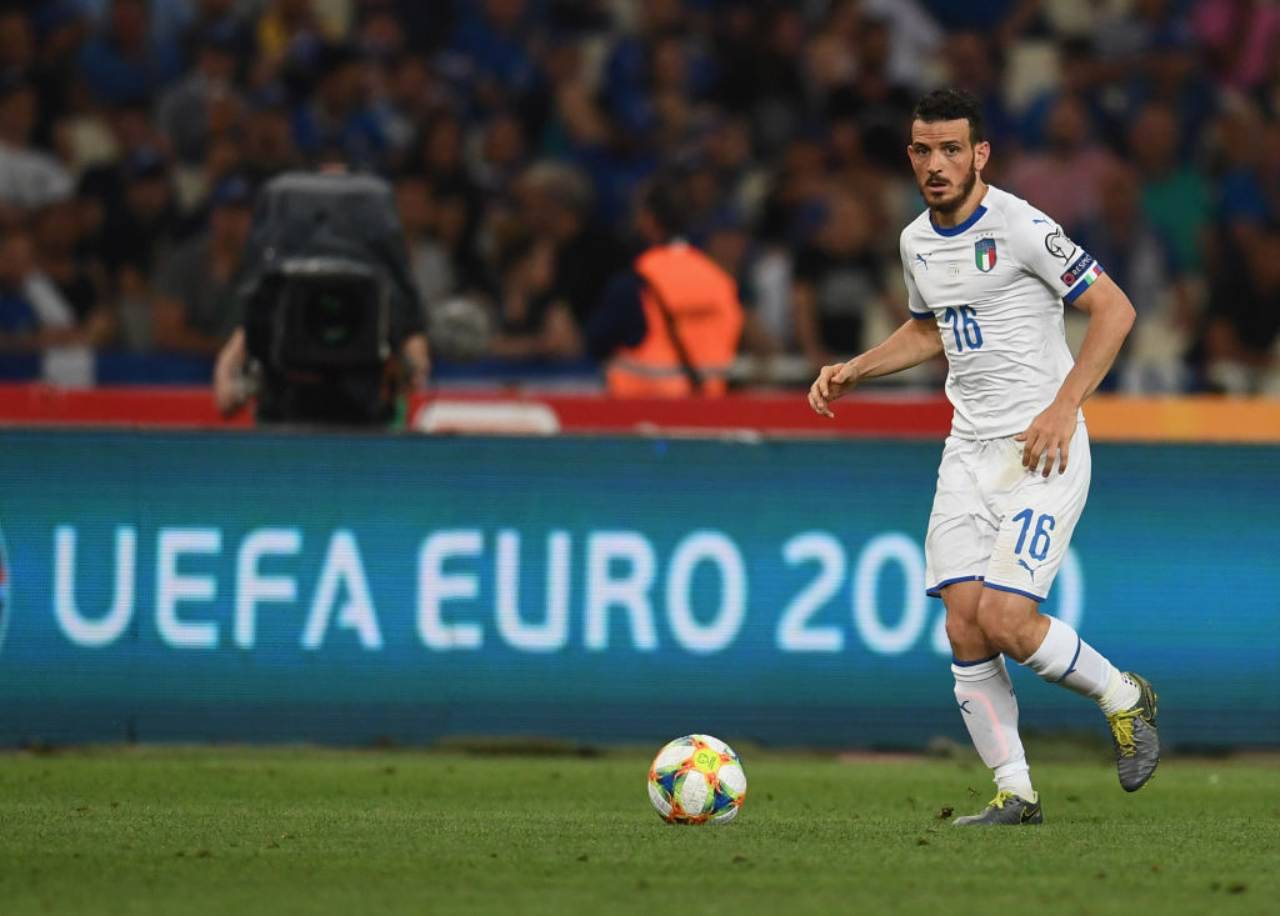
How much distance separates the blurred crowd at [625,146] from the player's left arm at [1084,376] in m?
7.23

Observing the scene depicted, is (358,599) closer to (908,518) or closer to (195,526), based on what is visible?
(195,526)

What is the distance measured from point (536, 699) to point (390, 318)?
223 cm

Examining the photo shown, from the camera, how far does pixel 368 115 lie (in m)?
18.3

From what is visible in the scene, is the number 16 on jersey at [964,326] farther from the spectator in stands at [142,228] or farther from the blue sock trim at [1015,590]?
the spectator in stands at [142,228]

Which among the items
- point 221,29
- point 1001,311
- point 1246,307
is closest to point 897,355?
point 1001,311

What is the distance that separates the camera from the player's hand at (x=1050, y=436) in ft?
27.1

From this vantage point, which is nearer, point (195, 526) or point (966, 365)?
point (966, 365)

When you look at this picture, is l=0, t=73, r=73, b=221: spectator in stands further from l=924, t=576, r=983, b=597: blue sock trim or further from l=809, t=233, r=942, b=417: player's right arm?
l=924, t=576, r=983, b=597: blue sock trim

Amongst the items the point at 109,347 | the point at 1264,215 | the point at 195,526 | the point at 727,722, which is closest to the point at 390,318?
the point at 195,526

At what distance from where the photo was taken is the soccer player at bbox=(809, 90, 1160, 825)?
837 cm

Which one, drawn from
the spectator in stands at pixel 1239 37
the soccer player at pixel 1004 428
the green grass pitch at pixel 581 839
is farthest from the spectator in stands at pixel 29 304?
the spectator in stands at pixel 1239 37

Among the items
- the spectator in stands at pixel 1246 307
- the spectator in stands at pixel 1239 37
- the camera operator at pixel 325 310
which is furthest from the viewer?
the spectator in stands at pixel 1239 37

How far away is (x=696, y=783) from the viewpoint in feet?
27.9

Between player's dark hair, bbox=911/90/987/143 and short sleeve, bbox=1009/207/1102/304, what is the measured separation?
0.35 m
